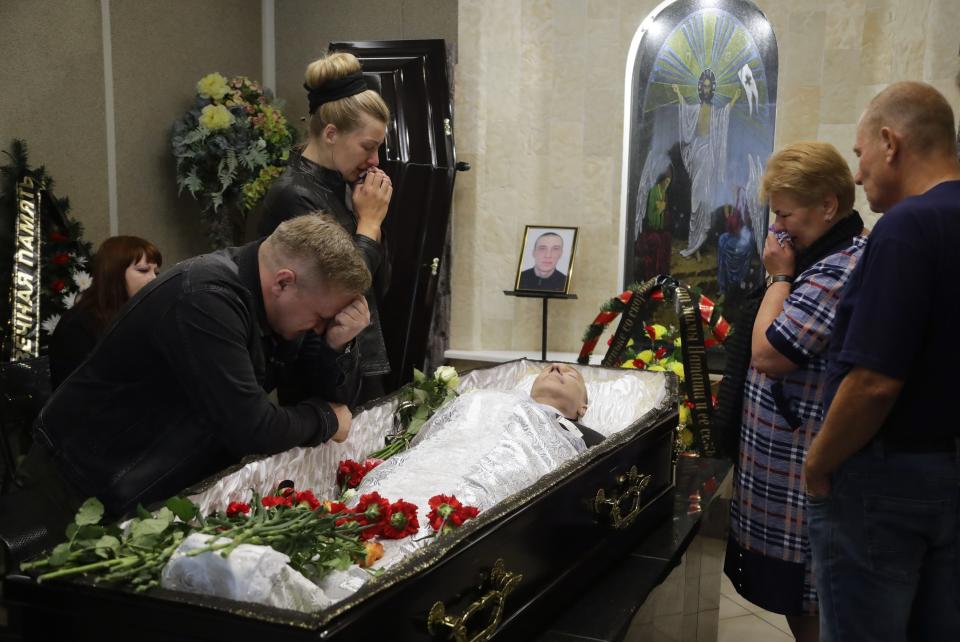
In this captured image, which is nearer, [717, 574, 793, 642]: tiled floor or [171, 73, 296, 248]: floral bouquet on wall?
[717, 574, 793, 642]: tiled floor

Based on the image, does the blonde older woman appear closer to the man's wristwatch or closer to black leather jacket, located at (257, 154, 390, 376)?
the man's wristwatch

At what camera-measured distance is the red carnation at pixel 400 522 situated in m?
1.79

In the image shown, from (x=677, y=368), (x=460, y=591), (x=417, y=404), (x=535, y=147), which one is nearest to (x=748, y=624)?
(x=677, y=368)

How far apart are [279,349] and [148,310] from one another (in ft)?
1.15

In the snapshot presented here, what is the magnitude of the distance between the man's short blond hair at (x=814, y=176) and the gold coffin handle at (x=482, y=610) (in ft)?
4.44

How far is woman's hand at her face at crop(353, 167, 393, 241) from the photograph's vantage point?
2.65 m

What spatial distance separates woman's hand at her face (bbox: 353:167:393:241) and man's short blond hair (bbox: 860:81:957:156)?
1388 millimetres

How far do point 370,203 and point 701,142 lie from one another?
370 cm

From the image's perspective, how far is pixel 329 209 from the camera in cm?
262

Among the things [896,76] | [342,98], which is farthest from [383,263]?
[896,76]

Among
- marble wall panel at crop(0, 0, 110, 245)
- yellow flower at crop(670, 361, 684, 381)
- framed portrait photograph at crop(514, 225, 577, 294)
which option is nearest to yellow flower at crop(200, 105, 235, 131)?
marble wall panel at crop(0, 0, 110, 245)

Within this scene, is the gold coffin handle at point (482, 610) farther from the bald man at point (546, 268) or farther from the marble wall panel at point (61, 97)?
the bald man at point (546, 268)

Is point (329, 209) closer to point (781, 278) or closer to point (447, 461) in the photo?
point (447, 461)

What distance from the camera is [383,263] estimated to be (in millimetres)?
2787
